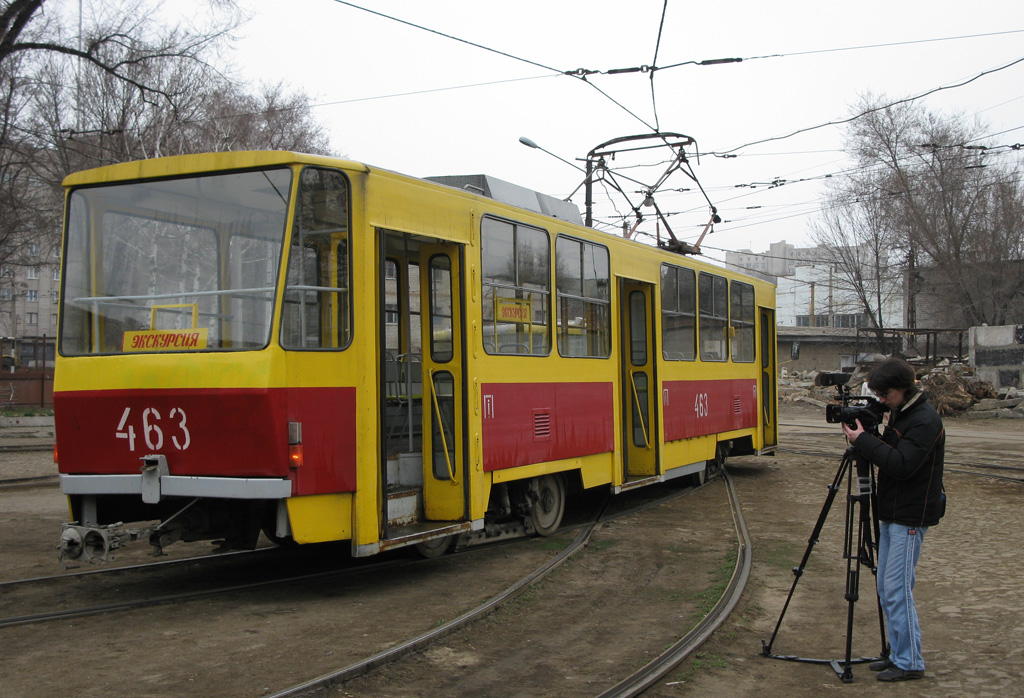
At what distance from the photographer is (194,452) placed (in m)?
6.41

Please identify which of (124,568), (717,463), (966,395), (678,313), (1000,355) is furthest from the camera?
(1000,355)

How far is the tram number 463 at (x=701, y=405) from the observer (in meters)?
12.9

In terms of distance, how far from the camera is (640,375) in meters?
11.8

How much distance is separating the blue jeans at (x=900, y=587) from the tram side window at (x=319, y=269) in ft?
12.2

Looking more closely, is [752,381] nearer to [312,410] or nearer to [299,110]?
[312,410]

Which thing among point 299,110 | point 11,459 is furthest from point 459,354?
point 299,110

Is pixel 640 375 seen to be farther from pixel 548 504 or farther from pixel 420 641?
pixel 420 641

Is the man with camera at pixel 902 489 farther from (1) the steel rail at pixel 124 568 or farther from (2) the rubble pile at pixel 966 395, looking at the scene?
(2) the rubble pile at pixel 966 395

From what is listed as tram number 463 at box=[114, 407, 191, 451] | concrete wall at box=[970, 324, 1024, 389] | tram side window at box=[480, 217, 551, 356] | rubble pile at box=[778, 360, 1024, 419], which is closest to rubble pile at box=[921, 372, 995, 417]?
rubble pile at box=[778, 360, 1024, 419]

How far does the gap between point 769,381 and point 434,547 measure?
9741 millimetres

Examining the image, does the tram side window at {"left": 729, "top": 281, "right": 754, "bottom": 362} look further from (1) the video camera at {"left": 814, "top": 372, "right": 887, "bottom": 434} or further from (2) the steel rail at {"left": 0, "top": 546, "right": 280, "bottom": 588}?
(1) the video camera at {"left": 814, "top": 372, "right": 887, "bottom": 434}

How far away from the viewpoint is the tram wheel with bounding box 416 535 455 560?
8.16 m

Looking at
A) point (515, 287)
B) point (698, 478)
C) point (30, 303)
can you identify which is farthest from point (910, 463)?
point (30, 303)

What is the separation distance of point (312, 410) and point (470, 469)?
1745 mm
